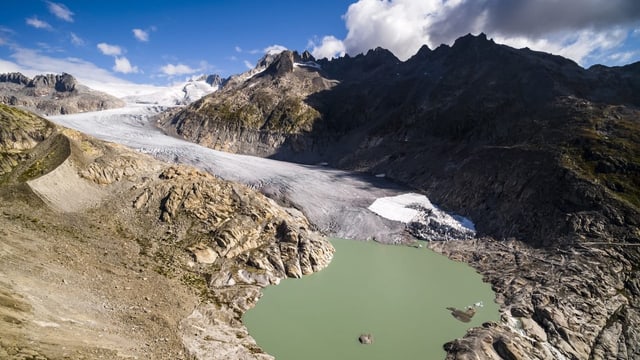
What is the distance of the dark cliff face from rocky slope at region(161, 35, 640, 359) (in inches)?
11.6

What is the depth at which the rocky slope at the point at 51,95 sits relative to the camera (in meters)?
152

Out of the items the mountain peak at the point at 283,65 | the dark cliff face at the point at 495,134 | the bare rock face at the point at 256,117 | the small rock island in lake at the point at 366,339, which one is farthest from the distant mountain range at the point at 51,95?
the small rock island in lake at the point at 366,339

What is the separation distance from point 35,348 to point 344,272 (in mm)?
29273

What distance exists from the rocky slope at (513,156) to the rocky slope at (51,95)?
61.3m

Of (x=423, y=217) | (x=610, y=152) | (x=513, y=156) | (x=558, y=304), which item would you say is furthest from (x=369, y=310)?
(x=610, y=152)

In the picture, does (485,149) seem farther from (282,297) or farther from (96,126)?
(96,126)

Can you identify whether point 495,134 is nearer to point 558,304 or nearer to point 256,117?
point 558,304

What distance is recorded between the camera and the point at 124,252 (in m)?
32.4

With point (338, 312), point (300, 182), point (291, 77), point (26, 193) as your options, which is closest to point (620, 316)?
point (338, 312)

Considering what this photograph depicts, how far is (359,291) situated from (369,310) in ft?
13.2

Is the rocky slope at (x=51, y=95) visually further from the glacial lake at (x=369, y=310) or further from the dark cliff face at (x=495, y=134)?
the glacial lake at (x=369, y=310)

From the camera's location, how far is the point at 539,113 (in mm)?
71812

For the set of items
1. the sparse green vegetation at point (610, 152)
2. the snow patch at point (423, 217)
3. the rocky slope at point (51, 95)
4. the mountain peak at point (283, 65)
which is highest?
the mountain peak at point (283, 65)

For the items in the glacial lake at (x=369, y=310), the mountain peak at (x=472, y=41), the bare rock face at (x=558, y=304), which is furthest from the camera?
the mountain peak at (x=472, y=41)
